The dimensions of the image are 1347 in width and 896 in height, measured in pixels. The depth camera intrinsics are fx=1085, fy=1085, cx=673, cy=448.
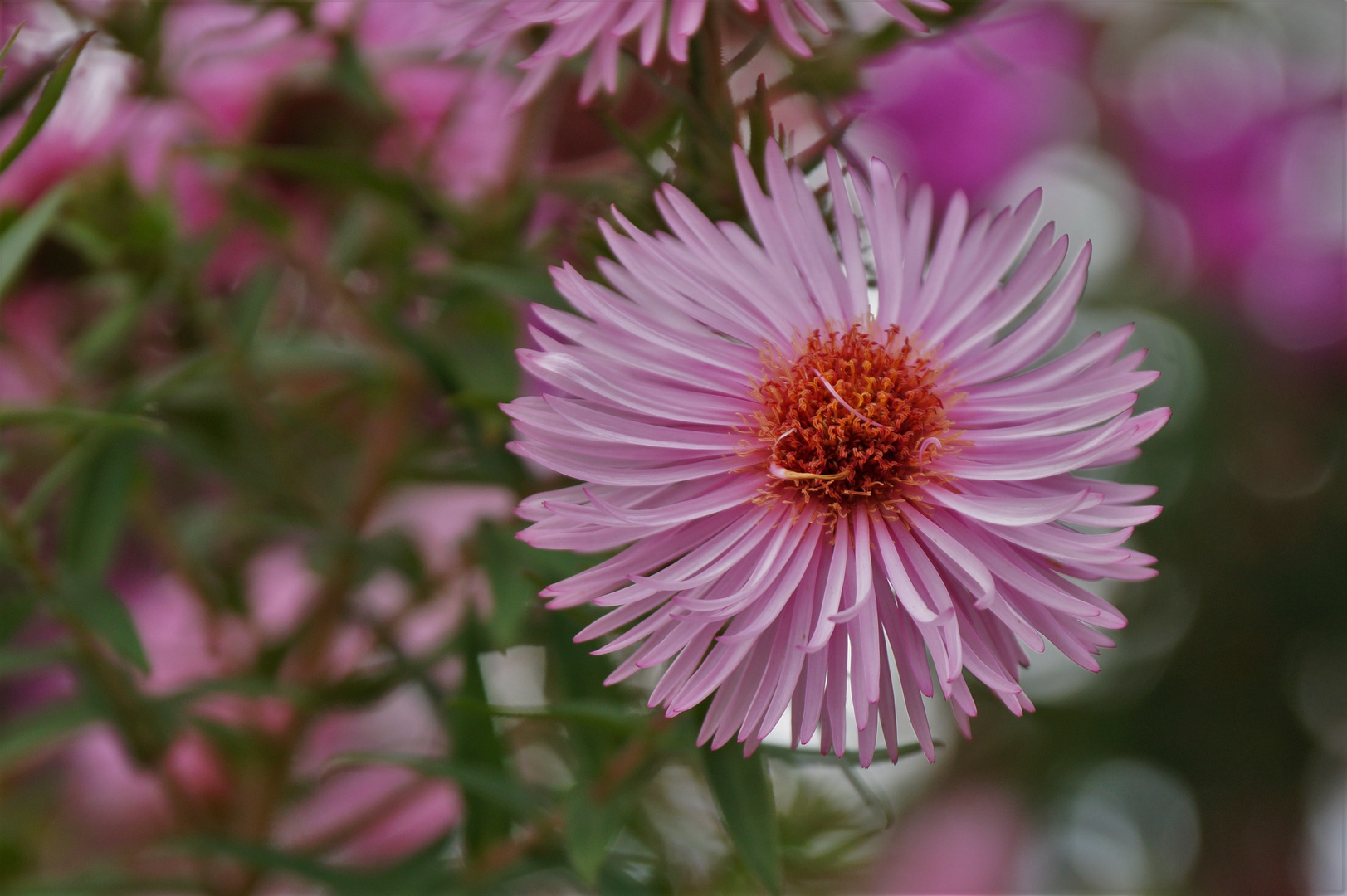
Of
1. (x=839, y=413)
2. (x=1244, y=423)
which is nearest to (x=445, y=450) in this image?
(x=839, y=413)

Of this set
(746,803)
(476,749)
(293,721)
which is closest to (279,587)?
(293,721)

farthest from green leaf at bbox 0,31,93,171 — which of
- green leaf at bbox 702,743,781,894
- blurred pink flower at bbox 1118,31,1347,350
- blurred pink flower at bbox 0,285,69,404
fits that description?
blurred pink flower at bbox 1118,31,1347,350

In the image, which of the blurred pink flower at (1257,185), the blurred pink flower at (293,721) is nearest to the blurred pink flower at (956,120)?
the blurred pink flower at (1257,185)

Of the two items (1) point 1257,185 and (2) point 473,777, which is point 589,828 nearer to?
(2) point 473,777

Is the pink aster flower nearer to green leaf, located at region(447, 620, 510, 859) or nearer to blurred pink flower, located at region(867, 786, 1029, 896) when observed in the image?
green leaf, located at region(447, 620, 510, 859)

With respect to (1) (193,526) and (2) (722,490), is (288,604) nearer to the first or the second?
(1) (193,526)
